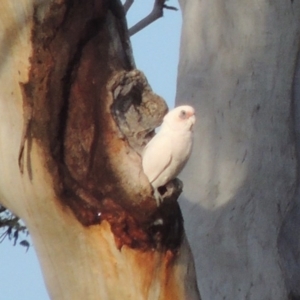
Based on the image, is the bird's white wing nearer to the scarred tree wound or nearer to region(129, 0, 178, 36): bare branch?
the scarred tree wound

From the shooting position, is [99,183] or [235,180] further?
[235,180]

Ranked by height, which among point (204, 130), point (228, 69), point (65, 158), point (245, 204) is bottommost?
point (245, 204)

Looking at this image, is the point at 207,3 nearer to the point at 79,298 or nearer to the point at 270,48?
the point at 270,48

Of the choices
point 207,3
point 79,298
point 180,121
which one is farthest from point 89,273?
point 207,3

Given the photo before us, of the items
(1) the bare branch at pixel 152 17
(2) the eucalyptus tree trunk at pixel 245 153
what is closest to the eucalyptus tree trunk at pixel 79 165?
(2) the eucalyptus tree trunk at pixel 245 153

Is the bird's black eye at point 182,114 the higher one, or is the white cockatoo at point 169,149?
the bird's black eye at point 182,114

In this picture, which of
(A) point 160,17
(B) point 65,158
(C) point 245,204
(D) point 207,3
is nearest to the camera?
(B) point 65,158

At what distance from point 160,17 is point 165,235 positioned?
114 centimetres

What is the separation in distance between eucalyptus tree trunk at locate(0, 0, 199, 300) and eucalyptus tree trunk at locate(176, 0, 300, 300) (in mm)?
497

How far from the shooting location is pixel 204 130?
1.78 meters

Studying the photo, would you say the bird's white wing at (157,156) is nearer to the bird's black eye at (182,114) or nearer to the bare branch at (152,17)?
the bird's black eye at (182,114)

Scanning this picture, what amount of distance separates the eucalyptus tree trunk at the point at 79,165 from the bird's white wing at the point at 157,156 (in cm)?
2

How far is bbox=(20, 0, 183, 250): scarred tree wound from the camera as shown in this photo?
1.14 metres

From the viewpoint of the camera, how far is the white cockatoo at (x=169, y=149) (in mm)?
1157
